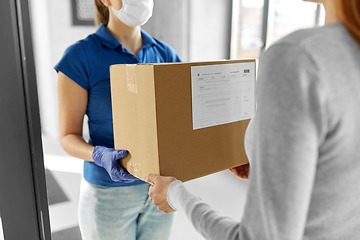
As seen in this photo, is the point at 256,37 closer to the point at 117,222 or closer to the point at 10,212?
the point at 117,222

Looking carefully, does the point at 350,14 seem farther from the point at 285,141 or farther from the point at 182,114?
the point at 182,114

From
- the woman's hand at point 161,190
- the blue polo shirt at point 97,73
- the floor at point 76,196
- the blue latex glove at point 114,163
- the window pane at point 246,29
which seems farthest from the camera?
the window pane at point 246,29

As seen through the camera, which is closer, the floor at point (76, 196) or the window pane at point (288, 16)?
the floor at point (76, 196)

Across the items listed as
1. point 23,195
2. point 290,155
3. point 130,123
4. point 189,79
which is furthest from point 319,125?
point 23,195

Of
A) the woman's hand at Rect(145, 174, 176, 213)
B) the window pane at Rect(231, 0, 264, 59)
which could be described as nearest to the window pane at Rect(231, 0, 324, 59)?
the window pane at Rect(231, 0, 264, 59)

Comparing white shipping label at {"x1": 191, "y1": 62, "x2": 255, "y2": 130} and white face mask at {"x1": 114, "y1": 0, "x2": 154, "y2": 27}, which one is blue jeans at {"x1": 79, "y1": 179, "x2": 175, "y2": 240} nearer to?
white shipping label at {"x1": 191, "y1": 62, "x2": 255, "y2": 130}

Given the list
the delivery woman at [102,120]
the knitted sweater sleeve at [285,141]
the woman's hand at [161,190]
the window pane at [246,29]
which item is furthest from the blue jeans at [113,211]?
the window pane at [246,29]

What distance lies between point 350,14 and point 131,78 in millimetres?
491

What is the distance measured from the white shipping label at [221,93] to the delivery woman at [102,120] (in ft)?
1.23

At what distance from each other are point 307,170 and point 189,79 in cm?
40

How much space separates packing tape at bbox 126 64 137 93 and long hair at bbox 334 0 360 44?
454 millimetres

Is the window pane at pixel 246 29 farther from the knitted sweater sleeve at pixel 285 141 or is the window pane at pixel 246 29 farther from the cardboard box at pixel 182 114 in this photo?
the knitted sweater sleeve at pixel 285 141

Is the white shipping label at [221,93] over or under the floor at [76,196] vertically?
over

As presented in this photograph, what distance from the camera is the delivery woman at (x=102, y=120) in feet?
3.26
